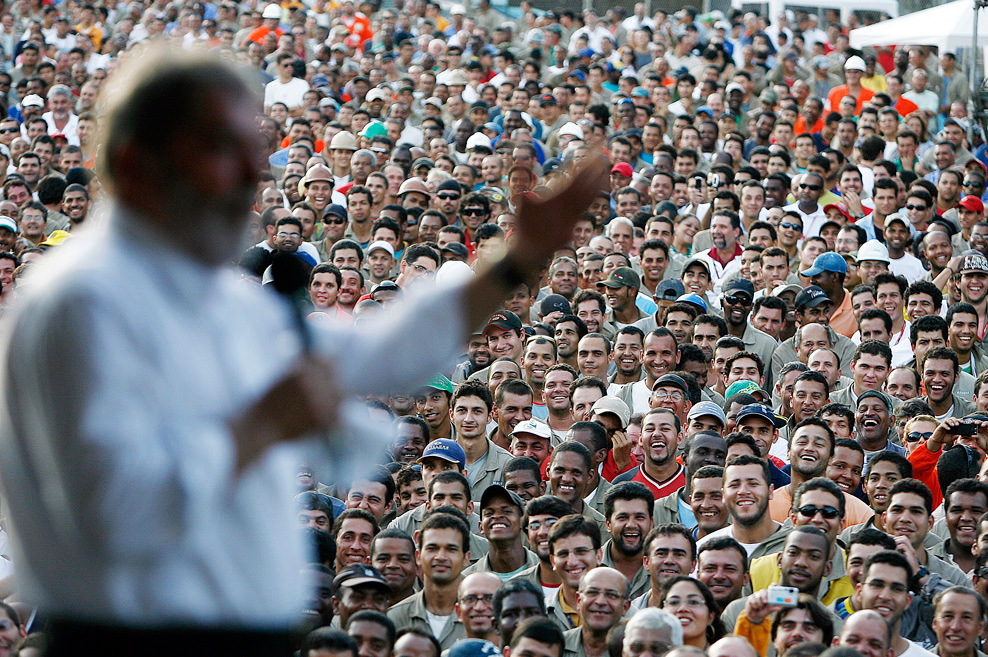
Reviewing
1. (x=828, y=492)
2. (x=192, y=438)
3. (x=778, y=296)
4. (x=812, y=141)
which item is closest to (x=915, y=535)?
(x=828, y=492)

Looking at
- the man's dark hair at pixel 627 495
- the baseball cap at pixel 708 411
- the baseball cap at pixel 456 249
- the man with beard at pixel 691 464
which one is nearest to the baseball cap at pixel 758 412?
the baseball cap at pixel 708 411

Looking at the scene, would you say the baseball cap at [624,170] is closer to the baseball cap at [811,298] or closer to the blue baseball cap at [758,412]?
the baseball cap at [811,298]

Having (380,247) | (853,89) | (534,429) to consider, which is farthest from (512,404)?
(853,89)

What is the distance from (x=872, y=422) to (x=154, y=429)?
6.71 metres

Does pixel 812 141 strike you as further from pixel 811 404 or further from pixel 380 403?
pixel 380 403

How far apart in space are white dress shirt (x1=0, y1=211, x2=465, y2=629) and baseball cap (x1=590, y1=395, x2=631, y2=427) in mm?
6068

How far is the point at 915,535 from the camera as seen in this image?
6.18 metres

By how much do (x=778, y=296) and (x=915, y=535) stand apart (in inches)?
145

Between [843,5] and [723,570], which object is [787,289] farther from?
[843,5]

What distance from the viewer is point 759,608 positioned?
5.29 meters

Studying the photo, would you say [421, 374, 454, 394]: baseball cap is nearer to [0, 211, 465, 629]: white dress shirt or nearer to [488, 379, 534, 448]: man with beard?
[488, 379, 534, 448]: man with beard

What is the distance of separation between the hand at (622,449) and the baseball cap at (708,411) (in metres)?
0.38

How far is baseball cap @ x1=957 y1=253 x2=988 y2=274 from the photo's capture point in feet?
31.1

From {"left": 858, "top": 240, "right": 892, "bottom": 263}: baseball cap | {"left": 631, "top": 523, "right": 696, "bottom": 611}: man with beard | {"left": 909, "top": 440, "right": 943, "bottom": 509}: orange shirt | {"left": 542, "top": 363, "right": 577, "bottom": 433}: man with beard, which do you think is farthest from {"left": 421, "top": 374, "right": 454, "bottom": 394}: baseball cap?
{"left": 858, "top": 240, "right": 892, "bottom": 263}: baseball cap
